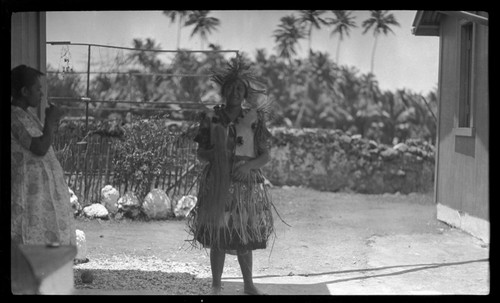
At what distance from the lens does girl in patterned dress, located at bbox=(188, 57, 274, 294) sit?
3.53 metres

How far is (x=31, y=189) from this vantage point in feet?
10.9

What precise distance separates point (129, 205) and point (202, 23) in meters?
2.42

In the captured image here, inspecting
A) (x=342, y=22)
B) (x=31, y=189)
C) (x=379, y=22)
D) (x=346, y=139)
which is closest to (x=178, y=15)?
(x=342, y=22)

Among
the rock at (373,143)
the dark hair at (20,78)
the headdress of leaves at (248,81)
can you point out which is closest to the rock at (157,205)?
the headdress of leaves at (248,81)

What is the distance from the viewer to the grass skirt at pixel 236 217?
3.58 metres

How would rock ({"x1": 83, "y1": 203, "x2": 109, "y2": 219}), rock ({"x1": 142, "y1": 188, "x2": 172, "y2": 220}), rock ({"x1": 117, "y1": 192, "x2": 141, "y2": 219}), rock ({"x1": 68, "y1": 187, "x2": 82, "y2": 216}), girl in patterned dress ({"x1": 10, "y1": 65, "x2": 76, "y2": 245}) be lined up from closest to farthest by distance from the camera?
girl in patterned dress ({"x1": 10, "y1": 65, "x2": 76, "y2": 245}), rock ({"x1": 68, "y1": 187, "x2": 82, "y2": 216}), rock ({"x1": 83, "y1": 203, "x2": 109, "y2": 219}), rock ({"x1": 117, "y1": 192, "x2": 141, "y2": 219}), rock ({"x1": 142, "y1": 188, "x2": 172, "y2": 220})

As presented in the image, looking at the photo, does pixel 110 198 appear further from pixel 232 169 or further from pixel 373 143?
pixel 373 143

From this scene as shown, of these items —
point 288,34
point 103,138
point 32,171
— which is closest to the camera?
point 32,171

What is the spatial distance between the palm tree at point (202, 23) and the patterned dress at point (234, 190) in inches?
35.8

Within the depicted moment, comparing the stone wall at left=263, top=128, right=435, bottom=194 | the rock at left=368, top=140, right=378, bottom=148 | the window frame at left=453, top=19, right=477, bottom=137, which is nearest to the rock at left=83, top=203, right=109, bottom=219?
the stone wall at left=263, top=128, right=435, bottom=194

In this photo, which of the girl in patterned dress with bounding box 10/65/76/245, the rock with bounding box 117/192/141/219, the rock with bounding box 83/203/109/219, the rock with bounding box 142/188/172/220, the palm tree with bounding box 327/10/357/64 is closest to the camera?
the girl in patterned dress with bounding box 10/65/76/245

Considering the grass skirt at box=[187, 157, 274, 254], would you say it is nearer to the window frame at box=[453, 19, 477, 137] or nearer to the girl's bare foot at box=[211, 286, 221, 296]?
the girl's bare foot at box=[211, 286, 221, 296]

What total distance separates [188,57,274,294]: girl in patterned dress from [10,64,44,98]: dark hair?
1.03 m
